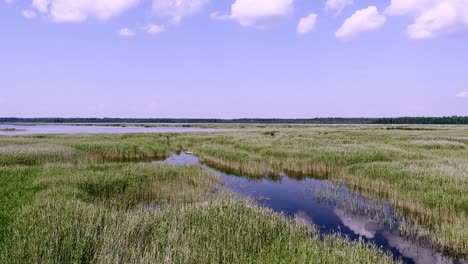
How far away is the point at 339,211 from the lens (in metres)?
15.3

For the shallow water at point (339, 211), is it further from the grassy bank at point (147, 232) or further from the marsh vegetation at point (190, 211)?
the grassy bank at point (147, 232)

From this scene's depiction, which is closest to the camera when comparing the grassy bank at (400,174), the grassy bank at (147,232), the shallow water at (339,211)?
the grassy bank at (147,232)

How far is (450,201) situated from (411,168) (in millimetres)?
6837

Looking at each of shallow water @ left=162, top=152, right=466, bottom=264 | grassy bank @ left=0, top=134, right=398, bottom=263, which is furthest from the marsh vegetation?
shallow water @ left=162, top=152, right=466, bottom=264

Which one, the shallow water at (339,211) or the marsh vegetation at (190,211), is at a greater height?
the marsh vegetation at (190,211)

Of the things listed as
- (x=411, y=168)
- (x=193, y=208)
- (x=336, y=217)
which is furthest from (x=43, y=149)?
(x=411, y=168)

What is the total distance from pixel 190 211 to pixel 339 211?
309 inches

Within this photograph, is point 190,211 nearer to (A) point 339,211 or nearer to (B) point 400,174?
(A) point 339,211

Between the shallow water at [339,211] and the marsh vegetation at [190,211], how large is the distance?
2.34ft

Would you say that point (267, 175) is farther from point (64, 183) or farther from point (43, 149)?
point (43, 149)

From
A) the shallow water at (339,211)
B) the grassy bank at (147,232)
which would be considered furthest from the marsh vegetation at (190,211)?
the shallow water at (339,211)

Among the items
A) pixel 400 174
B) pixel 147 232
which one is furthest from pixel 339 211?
pixel 147 232

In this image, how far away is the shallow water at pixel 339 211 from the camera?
10.9 m

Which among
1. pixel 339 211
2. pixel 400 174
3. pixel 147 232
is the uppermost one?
pixel 147 232
